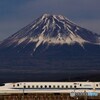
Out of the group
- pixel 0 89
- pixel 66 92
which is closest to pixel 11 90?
pixel 0 89

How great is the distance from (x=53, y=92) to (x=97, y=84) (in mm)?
7329

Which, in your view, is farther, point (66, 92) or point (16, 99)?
point (66, 92)

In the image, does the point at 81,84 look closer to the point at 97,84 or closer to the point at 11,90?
the point at 97,84

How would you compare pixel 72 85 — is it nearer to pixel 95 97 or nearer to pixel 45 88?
pixel 45 88

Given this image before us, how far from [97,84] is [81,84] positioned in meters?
2.43

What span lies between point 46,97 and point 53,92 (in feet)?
36.0

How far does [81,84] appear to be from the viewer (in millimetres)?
95812

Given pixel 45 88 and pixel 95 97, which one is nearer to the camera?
pixel 95 97

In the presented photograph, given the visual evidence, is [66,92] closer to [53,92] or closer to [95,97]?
[53,92]

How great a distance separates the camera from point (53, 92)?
92938 millimetres

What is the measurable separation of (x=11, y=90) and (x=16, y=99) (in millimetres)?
16572

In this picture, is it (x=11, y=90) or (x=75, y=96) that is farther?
(x=11, y=90)

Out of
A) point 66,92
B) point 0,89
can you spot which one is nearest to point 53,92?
point 66,92

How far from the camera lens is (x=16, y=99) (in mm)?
79625
